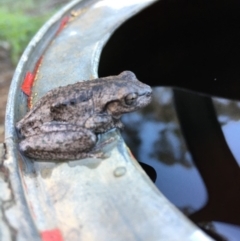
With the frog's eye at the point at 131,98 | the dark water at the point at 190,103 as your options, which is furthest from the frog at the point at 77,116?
the dark water at the point at 190,103

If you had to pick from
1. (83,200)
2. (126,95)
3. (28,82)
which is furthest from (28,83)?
(83,200)

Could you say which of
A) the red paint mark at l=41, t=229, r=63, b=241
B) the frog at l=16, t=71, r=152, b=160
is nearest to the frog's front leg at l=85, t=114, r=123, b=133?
the frog at l=16, t=71, r=152, b=160

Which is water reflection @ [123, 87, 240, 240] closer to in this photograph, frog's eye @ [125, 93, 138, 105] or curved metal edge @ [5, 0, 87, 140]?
frog's eye @ [125, 93, 138, 105]

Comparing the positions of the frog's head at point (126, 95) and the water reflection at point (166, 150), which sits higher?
the frog's head at point (126, 95)

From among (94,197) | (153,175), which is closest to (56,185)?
(94,197)

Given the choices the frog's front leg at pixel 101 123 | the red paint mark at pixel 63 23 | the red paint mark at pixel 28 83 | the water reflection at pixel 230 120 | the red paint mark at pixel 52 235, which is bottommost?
the water reflection at pixel 230 120

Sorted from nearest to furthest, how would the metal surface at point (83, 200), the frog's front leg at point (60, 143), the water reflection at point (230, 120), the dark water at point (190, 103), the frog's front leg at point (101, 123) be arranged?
the metal surface at point (83, 200), the frog's front leg at point (60, 143), the frog's front leg at point (101, 123), the dark water at point (190, 103), the water reflection at point (230, 120)

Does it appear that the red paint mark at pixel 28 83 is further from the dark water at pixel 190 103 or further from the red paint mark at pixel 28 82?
the dark water at pixel 190 103

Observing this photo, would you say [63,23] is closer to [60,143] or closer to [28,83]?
[28,83]
